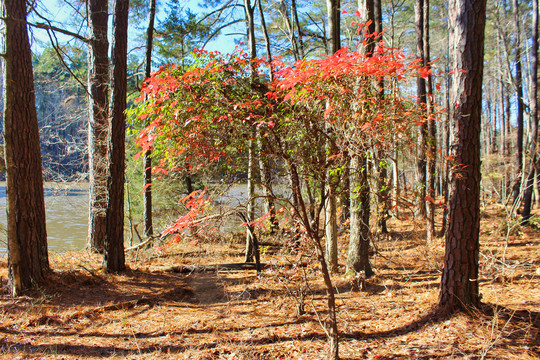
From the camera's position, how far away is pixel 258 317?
448 cm

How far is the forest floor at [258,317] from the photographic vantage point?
3.37 m

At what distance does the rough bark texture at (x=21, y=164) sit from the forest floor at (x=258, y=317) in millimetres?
427

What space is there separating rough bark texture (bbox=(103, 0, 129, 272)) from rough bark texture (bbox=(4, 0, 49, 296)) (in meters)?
1.02

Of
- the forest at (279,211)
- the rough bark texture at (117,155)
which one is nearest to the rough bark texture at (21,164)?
the forest at (279,211)

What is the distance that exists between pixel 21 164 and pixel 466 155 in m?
5.96

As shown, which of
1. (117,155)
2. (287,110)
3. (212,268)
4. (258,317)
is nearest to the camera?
(287,110)

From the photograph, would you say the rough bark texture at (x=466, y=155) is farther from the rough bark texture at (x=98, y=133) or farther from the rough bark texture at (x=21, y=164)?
the rough bark texture at (x=98, y=133)

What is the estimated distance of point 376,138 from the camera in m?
2.88

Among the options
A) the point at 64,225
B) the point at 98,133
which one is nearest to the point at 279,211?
the point at 98,133

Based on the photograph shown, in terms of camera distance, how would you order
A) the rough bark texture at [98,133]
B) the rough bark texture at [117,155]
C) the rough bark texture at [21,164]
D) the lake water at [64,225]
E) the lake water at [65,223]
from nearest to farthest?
1. the rough bark texture at [21,164]
2. the rough bark texture at [117,155]
3. the rough bark texture at [98,133]
4. the lake water at [65,223]
5. the lake water at [64,225]

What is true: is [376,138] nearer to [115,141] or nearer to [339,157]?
[339,157]

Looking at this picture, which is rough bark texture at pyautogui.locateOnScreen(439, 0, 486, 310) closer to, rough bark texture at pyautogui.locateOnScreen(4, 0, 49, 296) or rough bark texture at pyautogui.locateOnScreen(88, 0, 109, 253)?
rough bark texture at pyautogui.locateOnScreen(4, 0, 49, 296)

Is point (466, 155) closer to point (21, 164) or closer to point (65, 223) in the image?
point (21, 164)

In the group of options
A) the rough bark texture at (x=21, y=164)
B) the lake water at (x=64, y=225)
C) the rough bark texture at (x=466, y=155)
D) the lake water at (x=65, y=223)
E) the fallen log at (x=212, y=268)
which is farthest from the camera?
the lake water at (x=64, y=225)
